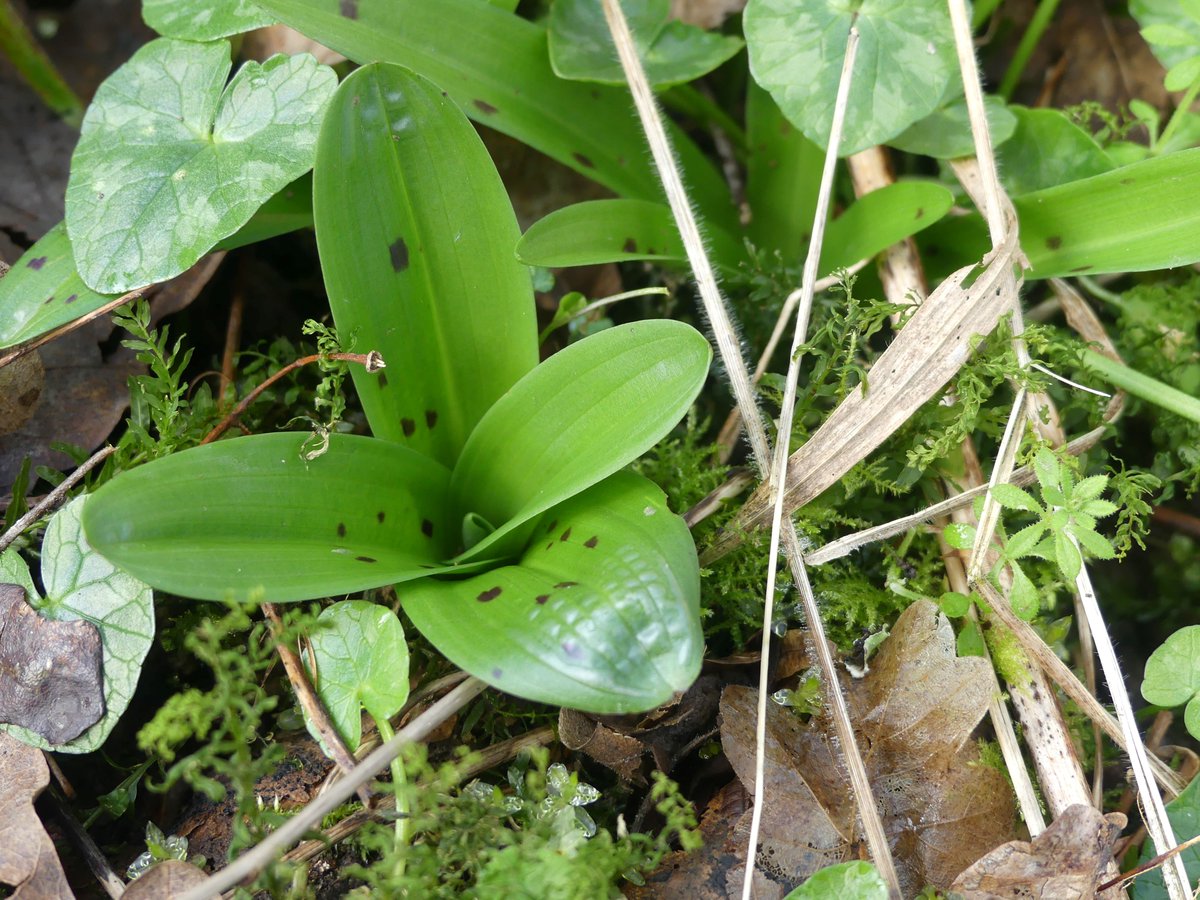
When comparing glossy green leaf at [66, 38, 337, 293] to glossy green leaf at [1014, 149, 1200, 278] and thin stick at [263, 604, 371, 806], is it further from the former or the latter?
glossy green leaf at [1014, 149, 1200, 278]

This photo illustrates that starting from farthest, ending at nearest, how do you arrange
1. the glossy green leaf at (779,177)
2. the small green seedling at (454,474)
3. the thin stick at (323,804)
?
the glossy green leaf at (779,177) < the small green seedling at (454,474) < the thin stick at (323,804)

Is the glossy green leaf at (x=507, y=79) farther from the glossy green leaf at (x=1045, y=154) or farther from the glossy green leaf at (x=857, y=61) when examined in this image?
the glossy green leaf at (x=1045, y=154)

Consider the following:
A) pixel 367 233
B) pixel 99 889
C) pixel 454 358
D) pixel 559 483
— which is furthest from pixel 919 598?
pixel 99 889

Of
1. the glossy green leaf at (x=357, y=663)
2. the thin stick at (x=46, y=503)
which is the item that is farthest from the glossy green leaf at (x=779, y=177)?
the thin stick at (x=46, y=503)

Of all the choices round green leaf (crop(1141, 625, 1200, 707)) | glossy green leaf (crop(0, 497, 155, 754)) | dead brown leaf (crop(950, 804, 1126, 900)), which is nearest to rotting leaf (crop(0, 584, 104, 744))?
glossy green leaf (crop(0, 497, 155, 754))

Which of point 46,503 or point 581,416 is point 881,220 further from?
point 46,503
